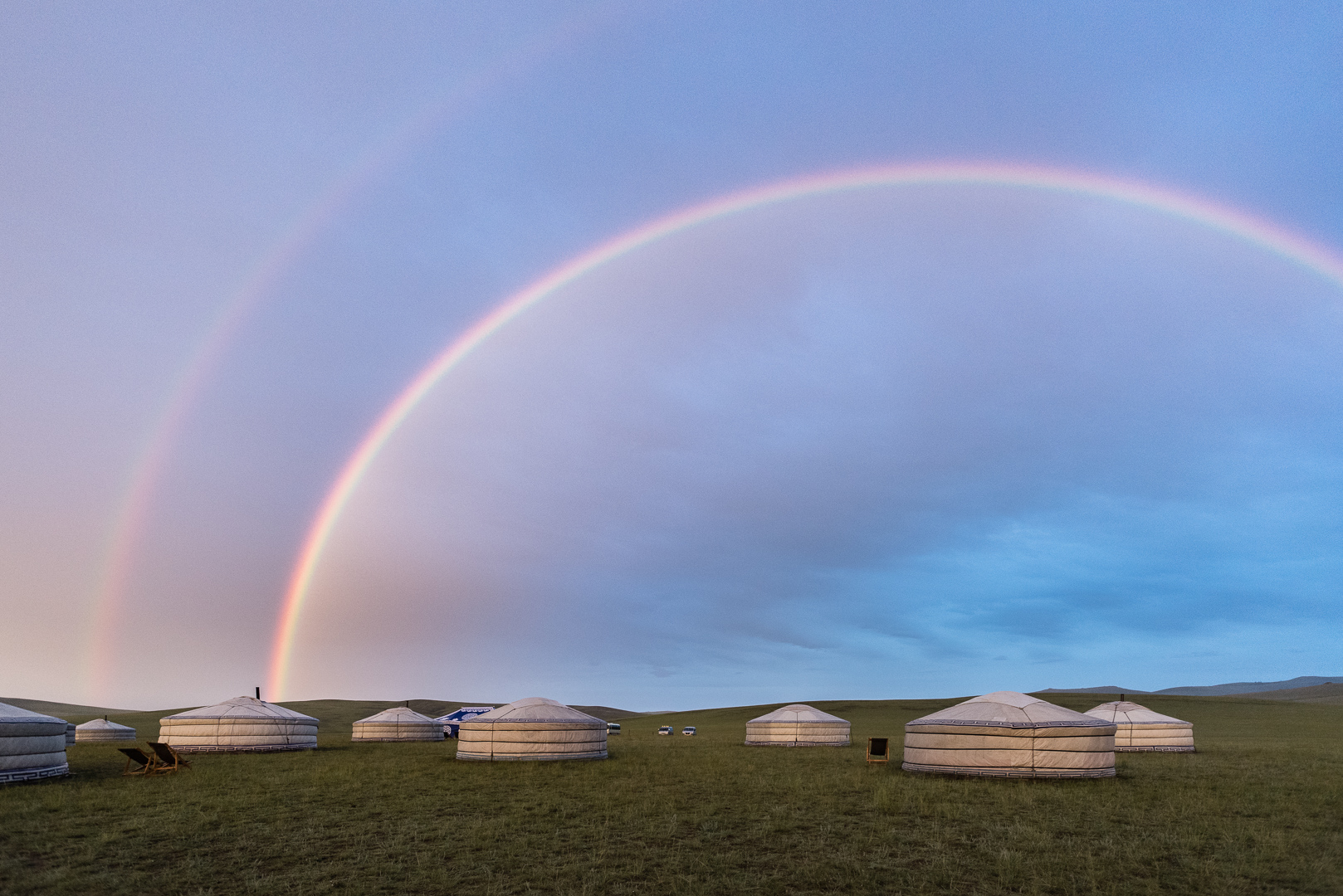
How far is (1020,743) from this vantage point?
24281 mm

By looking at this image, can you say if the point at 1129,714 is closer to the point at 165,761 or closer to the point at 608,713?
the point at 165,761

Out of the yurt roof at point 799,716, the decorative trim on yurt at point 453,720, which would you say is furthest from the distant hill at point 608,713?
the yurt roof at point 799,716

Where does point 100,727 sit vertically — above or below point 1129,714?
below

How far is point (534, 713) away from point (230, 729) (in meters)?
14.6

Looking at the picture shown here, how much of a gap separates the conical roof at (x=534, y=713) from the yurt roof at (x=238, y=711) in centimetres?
1153

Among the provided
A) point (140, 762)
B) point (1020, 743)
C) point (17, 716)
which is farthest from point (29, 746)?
point (1020, 743)

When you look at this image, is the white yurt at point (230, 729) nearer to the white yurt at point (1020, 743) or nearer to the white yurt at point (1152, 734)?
the white yurt at point (1020, 743)

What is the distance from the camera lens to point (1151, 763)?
3200 cm

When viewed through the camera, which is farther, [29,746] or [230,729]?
[230,729]

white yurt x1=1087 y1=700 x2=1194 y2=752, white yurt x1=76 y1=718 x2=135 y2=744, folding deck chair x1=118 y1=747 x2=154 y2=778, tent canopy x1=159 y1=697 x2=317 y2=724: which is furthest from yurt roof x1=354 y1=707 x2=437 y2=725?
white yurt x1=1087 y1=700 x2=1194 y2=752

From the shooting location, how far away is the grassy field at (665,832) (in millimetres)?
11930

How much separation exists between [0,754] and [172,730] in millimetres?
15936

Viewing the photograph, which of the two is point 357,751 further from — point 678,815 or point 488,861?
point 488,861

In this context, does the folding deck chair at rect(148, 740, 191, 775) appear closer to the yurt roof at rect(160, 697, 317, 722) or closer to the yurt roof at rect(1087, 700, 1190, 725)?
the yurt roof at rect(160, 697, 317, 722)
